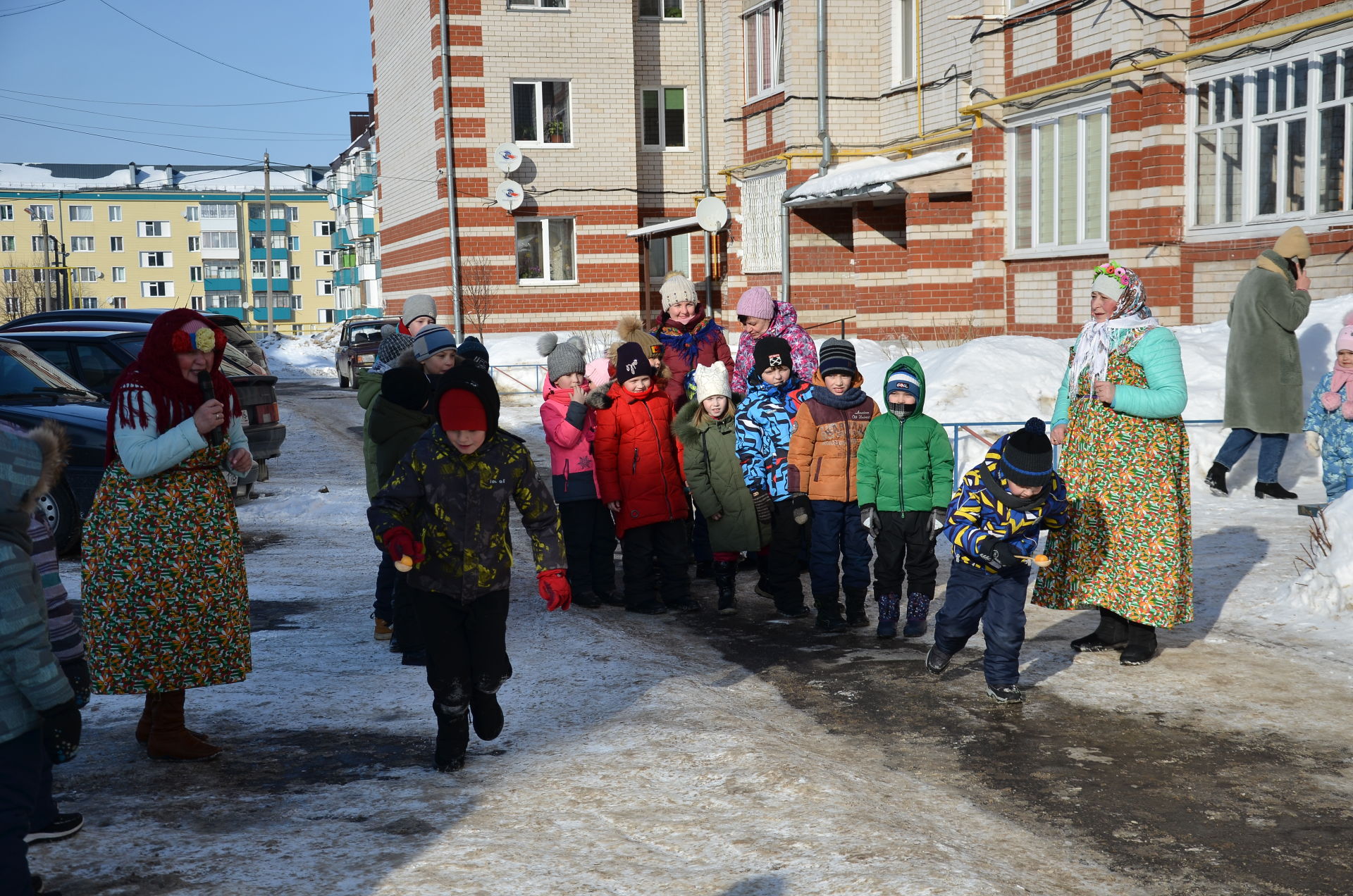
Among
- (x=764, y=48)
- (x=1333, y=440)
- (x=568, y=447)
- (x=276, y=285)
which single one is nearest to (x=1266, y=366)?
(x=1333, y=440)

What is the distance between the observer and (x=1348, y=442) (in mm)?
9070

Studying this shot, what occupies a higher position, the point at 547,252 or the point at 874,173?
the point at 874,173

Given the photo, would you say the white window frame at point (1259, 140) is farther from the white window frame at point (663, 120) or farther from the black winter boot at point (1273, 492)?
the white window frame at point (663, 120)

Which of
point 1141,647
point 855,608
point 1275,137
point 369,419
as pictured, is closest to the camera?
point 1141,647

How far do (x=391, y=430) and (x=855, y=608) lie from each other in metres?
2.90

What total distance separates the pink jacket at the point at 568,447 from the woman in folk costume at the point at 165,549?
289 cm

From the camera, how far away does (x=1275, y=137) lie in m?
14.3

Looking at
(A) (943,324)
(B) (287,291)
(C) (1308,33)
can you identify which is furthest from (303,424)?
(B) (287,291)

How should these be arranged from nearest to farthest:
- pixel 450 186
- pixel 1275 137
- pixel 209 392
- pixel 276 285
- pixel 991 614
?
1. pixel 209 392
2. pixel 991 614
3. pixel 1275 137
4. pixel 450 186
5. pixel 276 285

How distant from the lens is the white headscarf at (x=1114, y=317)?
6133 millimetres

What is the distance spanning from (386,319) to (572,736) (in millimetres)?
26254

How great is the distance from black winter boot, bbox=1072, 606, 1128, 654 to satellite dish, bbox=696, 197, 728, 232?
69.8 ft

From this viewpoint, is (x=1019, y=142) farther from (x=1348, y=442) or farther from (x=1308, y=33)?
(x=1348, y=442)

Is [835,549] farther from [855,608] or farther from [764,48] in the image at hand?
[764,48]
